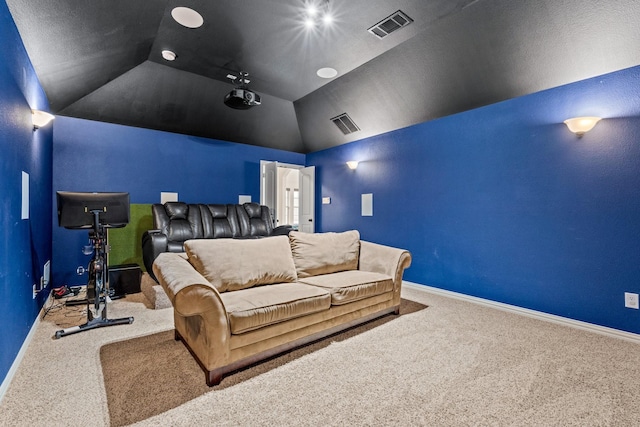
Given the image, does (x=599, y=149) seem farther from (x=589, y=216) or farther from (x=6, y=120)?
(x=6, y=120)

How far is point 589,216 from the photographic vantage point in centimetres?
258

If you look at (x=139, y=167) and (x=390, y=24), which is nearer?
(x=390, y=24)

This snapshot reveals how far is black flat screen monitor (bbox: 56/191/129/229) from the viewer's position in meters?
2.42

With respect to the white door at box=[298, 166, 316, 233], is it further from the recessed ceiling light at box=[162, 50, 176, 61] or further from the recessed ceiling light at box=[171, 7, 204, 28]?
the recessed ceiling light at box=[171, 7, 204, 28]

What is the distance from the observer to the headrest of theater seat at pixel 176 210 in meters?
3.80

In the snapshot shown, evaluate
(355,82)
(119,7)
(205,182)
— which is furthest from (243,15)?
(205,182)

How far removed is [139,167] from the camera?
4.24 m

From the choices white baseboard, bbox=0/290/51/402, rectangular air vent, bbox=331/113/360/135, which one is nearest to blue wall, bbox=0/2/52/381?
white baseboard, bbox=0/290/51/402

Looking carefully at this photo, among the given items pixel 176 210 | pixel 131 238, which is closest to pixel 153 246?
pixel 176 210

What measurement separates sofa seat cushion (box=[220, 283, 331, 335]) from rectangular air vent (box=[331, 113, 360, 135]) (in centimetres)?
317

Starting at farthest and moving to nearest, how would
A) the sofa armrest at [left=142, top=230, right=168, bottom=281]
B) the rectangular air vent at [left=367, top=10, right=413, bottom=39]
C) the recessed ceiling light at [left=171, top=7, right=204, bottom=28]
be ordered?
the sofa armrest at [left=142, top=230, right=168, bottom=281] < the rectangular air vent at [left=367, top=10, right=413, bottom=39] < the recessed ceiling light at [left=171, top=7, right=204, bottom=28]

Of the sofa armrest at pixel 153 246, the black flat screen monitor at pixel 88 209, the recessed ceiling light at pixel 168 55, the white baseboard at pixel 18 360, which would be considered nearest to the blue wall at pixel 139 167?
the sofa armrest at pixel 153 246

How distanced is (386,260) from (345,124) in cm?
273

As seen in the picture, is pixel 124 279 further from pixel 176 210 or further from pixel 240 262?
pixel 240 262
